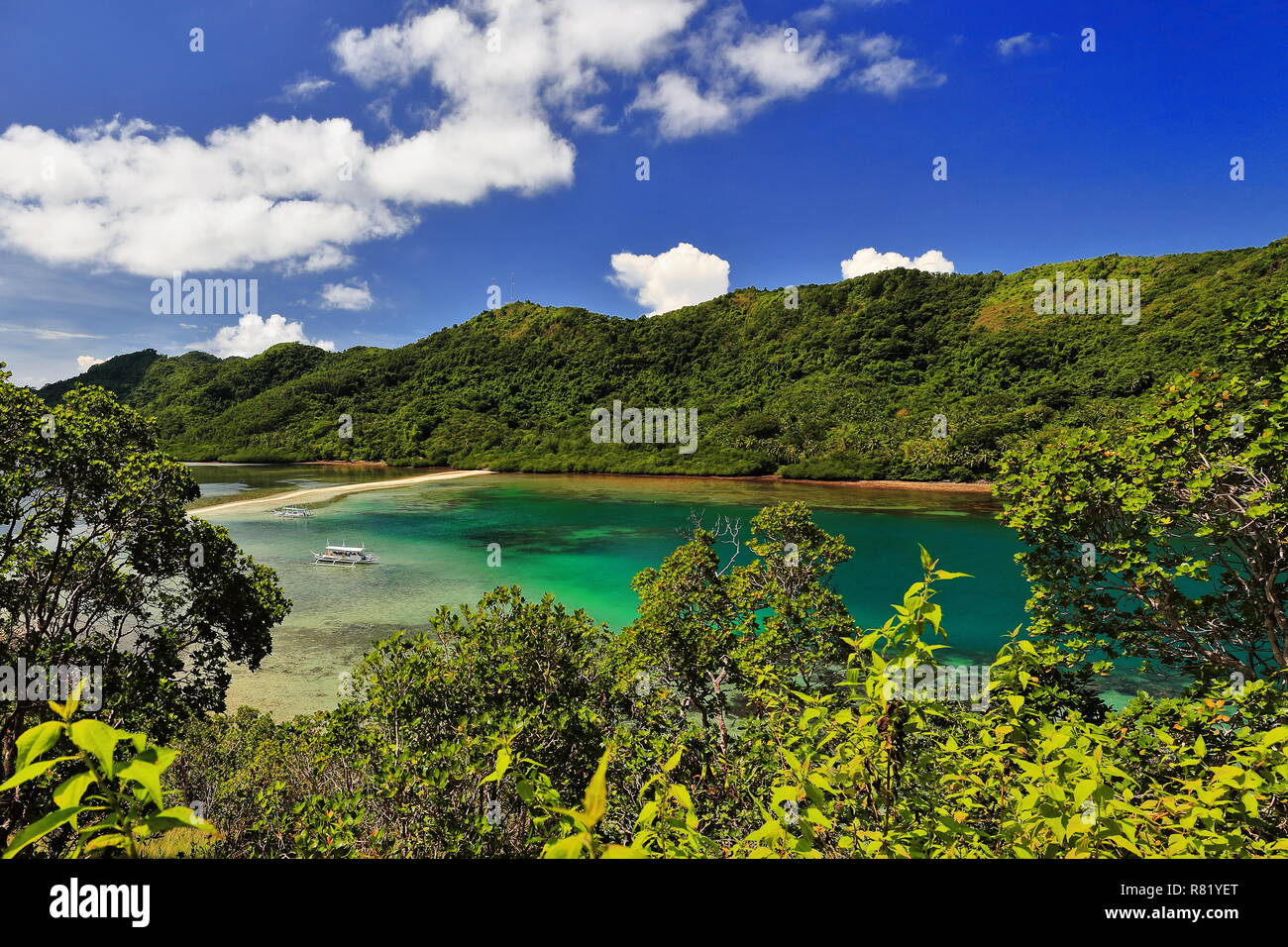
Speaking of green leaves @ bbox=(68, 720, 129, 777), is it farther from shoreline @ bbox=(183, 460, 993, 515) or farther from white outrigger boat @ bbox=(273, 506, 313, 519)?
shoreline @ bbox=(183, 460, 993, 515)

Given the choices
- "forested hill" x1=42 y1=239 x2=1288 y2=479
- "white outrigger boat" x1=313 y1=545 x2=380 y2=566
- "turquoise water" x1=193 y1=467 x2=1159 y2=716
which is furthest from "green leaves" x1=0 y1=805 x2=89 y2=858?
"forested hill" x1=42 y1=239 x2=1288 y2=479

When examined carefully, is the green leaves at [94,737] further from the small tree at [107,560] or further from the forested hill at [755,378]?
the forested hill at [755,378]

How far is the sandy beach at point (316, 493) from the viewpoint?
49500mm

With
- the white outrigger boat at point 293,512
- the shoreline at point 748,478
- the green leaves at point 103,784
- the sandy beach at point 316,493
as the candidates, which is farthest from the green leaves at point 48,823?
the white outrigger boat at point 293,512

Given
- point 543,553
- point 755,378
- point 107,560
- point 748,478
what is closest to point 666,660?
point 107,560

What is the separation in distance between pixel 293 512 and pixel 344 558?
1798cm

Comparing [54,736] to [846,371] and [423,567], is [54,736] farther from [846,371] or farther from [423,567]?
[846,371]

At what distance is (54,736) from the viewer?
0.91m

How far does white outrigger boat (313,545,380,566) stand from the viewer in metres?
32.6

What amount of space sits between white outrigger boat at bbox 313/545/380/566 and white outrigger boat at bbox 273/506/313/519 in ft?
50.6

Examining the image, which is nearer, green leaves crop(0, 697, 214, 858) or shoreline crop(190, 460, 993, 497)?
green leaves crop(0, 697, 214, 858)
